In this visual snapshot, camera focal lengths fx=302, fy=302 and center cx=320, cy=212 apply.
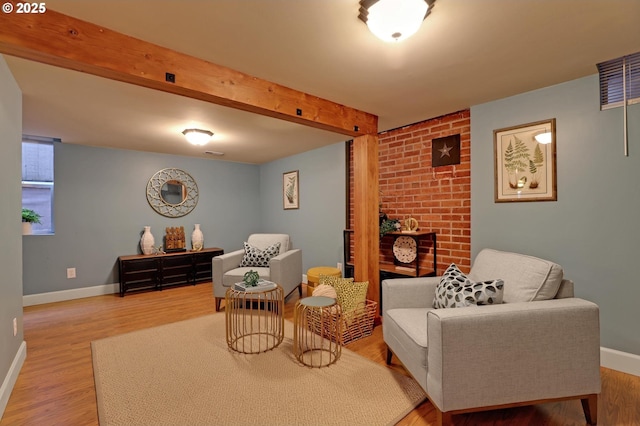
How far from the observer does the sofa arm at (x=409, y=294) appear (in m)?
2.20

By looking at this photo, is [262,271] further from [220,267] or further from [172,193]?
[172,193]

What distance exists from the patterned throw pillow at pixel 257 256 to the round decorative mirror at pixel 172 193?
1874 mm

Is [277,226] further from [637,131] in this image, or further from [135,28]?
[637,131]

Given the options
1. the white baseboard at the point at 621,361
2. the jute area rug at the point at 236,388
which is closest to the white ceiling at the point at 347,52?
the white baseboard at the point at 621,361

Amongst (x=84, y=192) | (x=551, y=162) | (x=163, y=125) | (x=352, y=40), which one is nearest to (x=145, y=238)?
(x=84, y=192)

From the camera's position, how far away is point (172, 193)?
4977 mm

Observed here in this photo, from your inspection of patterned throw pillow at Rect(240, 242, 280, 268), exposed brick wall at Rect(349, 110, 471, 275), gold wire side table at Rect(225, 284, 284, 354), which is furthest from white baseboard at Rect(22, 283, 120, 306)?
exposed brick wall at Rect(349, 110, 471, 275)

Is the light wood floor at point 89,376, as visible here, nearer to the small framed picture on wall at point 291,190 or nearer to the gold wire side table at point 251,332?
the gold wire side table at point 251,332

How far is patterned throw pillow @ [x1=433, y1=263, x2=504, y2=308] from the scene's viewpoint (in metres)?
1.75

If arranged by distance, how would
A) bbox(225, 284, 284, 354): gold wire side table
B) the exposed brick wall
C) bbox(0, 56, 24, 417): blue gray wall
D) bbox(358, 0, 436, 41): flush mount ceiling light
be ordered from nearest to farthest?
bbox(358, 0, 436, 41): flush mount ceiling light < bbox(0, 56, 24, 417): blue gray wall < bbox(225, 284, 284, 354): gold wire side table < the exposed brick wall

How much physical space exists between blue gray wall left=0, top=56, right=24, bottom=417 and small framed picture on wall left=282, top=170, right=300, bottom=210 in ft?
10.8

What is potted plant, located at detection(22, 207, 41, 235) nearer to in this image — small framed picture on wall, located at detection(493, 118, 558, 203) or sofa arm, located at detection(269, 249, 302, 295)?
sofa arm, located at detection(269, 249, 302, 295)

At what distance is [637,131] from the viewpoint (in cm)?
204

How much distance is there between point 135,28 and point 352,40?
1194 mm
